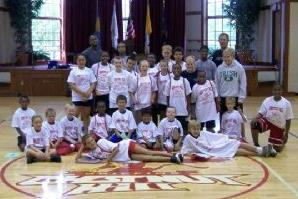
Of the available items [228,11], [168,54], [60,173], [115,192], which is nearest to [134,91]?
[168,54]

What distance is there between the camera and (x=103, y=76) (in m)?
7.94

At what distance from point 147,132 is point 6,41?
33.1ft

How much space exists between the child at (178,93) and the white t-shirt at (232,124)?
580mm

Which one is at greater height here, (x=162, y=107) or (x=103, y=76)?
(x=103, y=76)

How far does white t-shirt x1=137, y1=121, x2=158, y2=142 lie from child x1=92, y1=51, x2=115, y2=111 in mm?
787

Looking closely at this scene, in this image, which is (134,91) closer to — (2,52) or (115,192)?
(115,192)

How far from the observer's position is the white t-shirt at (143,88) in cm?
767

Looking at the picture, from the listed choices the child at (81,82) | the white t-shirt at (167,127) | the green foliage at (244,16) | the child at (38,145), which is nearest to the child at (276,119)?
the white t-shirt at (167,127)

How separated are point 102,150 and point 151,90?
139cm

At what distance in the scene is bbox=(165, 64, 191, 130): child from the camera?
296 inches

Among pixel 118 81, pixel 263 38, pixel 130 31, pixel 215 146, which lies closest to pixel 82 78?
pixel 118 81

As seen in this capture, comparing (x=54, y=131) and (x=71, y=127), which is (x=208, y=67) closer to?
(x=71, y=127)

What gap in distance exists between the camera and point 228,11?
1611 centimetres

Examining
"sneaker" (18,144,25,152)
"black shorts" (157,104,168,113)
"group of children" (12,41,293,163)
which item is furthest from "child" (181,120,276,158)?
"sneaker" (18,144,25,152)
